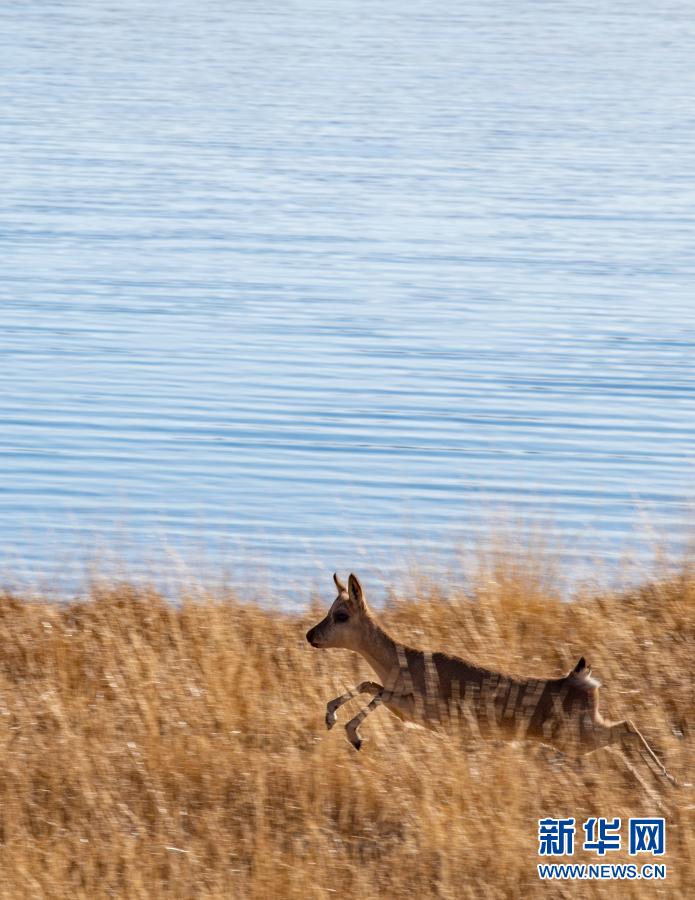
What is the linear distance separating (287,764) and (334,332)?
522 inches

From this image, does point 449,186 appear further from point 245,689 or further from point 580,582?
point 245,689

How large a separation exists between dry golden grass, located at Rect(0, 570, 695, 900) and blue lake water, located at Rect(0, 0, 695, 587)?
6.63ft

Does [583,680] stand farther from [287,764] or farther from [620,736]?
[287,764]

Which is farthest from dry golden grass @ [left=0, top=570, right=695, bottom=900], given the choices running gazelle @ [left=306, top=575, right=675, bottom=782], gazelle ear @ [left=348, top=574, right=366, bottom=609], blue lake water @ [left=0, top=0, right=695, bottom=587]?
blue lake water @ [left=0, top=0, right=695, bottom=587]

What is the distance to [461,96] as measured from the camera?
2277 inches

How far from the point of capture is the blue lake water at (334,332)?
45.0 feet

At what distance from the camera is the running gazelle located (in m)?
7.42

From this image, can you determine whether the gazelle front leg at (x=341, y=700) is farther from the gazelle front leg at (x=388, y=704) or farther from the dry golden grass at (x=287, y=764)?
the dry golden grass at (x=287, y=764)

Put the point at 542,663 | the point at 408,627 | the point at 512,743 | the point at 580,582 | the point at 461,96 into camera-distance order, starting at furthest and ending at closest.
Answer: the point at 461,96 → the point at 580,582 → the point at 408,627 → the point at 542,663 → the point at 512,743

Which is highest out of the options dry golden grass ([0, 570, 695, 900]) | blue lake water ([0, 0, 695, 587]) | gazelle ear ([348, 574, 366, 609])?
blue lake water ([0, 0, 695, 587])

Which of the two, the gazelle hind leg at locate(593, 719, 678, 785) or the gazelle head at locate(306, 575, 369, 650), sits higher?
the gazelle head at locate(306, 575, 369, 650)

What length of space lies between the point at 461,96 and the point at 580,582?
48214 mm

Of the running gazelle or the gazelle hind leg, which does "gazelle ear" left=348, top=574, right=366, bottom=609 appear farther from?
the gazelle hind leg

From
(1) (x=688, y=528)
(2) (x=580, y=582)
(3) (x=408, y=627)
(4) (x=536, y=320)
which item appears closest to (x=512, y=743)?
(3) (x=408, y=627)
